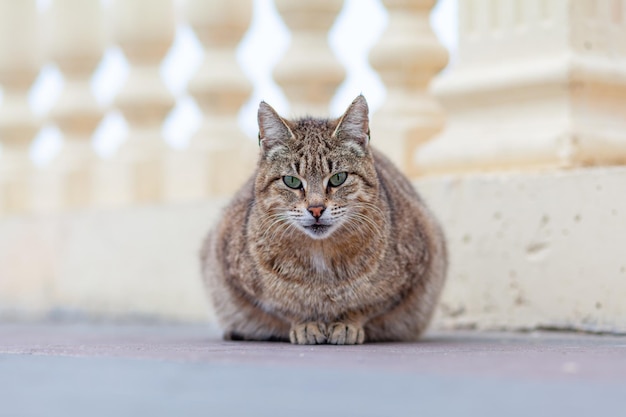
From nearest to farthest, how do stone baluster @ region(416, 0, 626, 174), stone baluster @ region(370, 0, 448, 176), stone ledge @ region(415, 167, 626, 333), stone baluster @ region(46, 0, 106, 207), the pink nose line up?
the pink nose < stone ledge @ region(415, 167, 626, 333) < stone baluster @ region(416, 0, 626, 174) < stone baluster @ region(370, 0, 448, 176) < stone baluster @ region(46, 0, 106, 207)

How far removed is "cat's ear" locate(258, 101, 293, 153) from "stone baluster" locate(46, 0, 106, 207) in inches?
88.2

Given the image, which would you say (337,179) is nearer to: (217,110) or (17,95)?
(217,110)

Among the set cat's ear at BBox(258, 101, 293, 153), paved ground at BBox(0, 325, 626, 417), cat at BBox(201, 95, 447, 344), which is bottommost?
paved ground at BBox(0, 325, 626, 417)

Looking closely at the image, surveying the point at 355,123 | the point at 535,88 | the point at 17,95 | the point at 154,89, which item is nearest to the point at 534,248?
the point at 535,88

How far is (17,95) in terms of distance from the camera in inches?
226

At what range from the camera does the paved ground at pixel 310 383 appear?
5.43 feet

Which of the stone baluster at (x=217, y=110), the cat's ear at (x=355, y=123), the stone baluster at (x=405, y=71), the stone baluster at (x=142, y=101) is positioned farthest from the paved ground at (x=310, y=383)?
the stone baluster at (x=142, y=101)

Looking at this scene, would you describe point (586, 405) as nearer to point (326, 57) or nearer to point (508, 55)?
point (508, 55)

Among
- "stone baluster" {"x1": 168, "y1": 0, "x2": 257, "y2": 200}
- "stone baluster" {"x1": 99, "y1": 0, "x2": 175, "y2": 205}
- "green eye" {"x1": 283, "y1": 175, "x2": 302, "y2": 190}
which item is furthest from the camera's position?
"stone baluster" {"x1": 99, "y1": 0, "x2": 175, "y2": 205}

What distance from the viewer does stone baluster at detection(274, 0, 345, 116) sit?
4.35 m

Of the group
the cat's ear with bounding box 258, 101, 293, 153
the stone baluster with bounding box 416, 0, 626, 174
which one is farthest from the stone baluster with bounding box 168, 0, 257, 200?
the cat's ear with bounding box 258, 101, 293, 153

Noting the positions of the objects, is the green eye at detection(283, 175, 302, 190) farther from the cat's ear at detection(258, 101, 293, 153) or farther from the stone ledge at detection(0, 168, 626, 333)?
the stone ledge at detection(0, 168, 626, 333)

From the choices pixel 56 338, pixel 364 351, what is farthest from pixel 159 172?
pixel 364 351

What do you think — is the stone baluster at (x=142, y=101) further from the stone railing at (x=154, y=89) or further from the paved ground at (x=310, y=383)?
the paved ground at (x=310, y=383)
